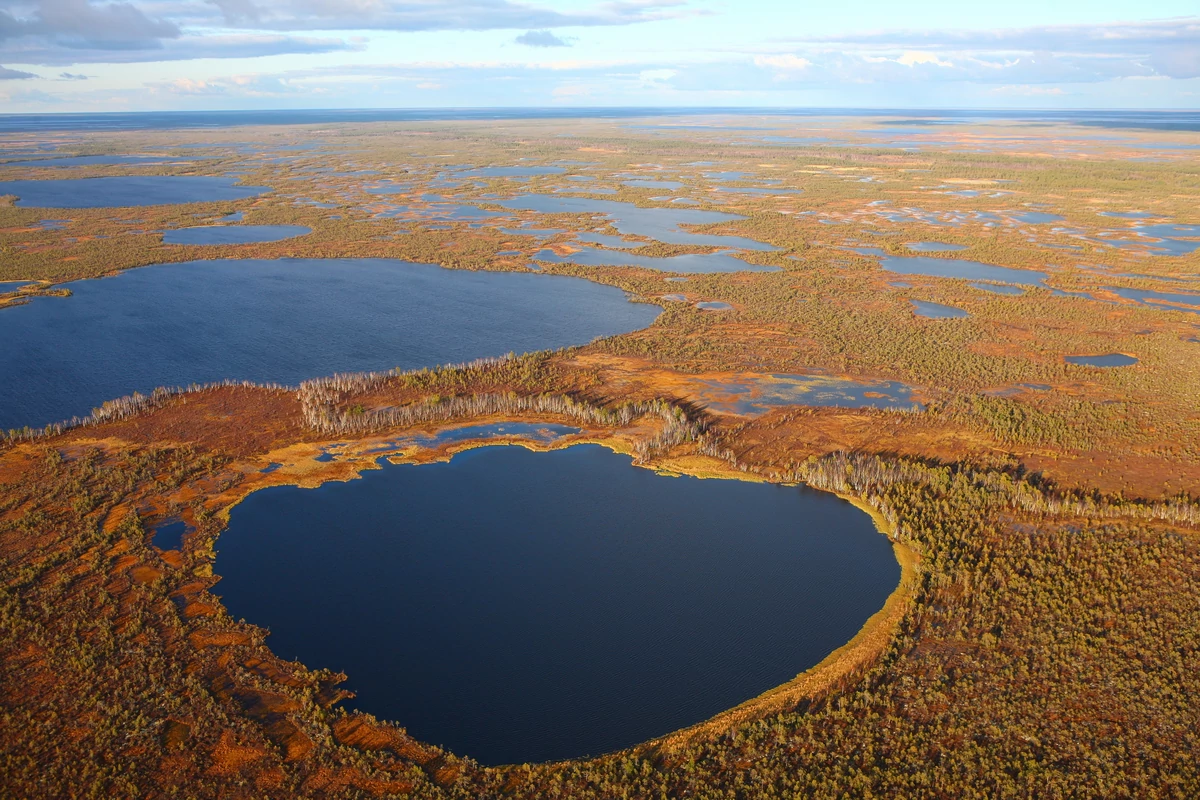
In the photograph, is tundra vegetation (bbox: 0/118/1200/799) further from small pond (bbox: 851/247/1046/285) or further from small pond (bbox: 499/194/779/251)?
small pond (bbox: 499/194/779/251)

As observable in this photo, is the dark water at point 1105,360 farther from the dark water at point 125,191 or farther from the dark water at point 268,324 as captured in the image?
the dark water at point 125,191

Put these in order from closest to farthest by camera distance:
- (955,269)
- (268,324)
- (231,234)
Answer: (268,324) < (955,269) < (231,234)

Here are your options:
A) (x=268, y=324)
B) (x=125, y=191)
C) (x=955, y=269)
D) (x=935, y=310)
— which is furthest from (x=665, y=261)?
(x=125, y=191)

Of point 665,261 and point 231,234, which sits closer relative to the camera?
point 665,261

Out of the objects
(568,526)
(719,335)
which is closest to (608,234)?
(719,335)

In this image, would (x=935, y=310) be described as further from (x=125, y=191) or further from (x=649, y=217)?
(x=125, y=191)

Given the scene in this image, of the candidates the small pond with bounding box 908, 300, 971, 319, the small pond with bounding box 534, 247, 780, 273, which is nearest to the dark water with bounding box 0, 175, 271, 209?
the small pond with bounding box 534, 247, 780, 273

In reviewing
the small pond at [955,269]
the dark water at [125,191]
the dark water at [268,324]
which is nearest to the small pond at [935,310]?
the small pond at [955,269]
